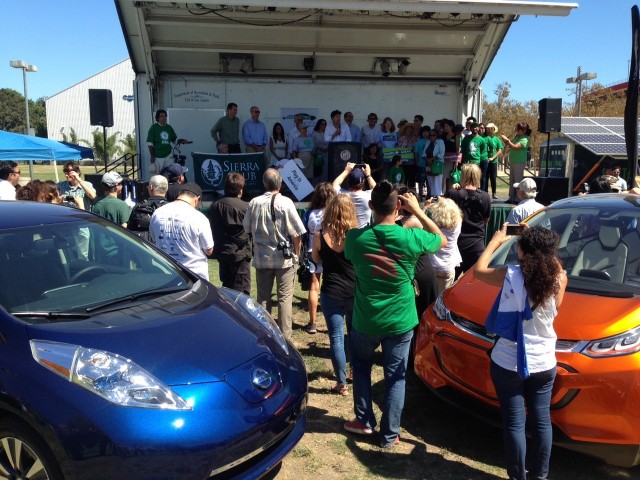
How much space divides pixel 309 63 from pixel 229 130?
2518 millimetres

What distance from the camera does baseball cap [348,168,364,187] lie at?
5.23 meters

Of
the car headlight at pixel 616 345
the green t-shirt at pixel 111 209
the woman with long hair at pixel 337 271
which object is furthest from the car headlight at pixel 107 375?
the green t-shirt at pixel 111 209

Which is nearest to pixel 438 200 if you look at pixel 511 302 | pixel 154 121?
pixel 511 302

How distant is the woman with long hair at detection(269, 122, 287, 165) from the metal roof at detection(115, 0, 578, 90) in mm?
1616

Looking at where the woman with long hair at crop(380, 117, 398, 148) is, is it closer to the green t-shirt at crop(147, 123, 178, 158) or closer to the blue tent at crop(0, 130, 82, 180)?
the green t-shirt at crop(147, 123, 178, 158)

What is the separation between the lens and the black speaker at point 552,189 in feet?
39.0

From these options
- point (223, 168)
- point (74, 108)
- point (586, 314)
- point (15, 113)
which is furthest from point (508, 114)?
point (15, 113)

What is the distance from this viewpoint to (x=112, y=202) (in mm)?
6039

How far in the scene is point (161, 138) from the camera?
12.0m

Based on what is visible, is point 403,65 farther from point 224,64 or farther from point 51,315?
point 51,315

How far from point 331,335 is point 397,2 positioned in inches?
291

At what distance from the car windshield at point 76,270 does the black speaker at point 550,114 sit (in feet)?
36.0

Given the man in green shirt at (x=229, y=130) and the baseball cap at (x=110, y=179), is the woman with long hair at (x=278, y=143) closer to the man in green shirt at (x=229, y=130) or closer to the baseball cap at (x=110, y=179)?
the man in green shirt at (x=229, y=130)

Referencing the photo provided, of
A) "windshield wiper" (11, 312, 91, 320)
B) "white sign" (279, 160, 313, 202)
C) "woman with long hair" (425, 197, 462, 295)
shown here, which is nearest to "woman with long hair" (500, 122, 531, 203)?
"white sign" (279, 160, 313, 202)
